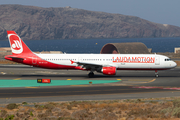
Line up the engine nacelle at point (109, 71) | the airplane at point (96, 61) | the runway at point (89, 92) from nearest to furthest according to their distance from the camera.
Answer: the runway at point (89, 92), the engine nacelle at point (109, 71), the airplane at point (96, 61)

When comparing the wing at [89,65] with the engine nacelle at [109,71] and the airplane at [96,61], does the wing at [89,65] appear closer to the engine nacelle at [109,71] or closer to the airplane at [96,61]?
the airplane at [96,61]

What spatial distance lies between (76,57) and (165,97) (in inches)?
870

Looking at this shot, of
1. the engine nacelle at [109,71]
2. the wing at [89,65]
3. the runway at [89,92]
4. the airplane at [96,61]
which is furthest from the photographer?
the airplane at [96,61]

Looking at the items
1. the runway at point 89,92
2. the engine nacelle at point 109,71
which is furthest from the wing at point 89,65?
the runway at point 89,92

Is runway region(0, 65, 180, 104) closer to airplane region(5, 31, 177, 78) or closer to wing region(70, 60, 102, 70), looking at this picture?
wing region(70, 60, 102, 70)

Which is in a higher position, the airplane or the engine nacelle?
the airplane

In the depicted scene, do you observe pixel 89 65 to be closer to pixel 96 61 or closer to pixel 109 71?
pixel 96 61

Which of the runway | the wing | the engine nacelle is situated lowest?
the runway

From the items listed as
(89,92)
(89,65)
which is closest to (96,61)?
(89,65)

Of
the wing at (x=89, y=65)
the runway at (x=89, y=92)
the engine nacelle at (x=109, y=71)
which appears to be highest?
the wing at (x=89, y=65)

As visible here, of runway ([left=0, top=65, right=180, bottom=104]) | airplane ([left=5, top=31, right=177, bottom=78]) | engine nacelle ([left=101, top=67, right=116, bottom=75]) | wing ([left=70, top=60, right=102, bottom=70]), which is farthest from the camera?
airplane ([left=5, top=31, right=177, bottom=78])

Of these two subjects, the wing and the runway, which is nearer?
the runway

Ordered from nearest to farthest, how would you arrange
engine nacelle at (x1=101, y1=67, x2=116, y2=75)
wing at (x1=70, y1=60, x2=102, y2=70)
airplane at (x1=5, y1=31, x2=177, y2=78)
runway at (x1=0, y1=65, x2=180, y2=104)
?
runway at (x1=0, y1=65, x2=180, y2=104), engine nacelle at (x1=101, y1=67, x2=116, y2=75), wing at (x1=70, y1=60, x2=102, y2=70), airplane at (x1=5, y1=31, x2=177, y2=78)

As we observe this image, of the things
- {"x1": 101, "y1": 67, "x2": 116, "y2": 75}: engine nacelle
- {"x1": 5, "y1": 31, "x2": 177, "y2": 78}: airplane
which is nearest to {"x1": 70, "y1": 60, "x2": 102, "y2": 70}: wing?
{"x1": 5, "y1": 31, "x2": 177, "y2": 78}: airplane
